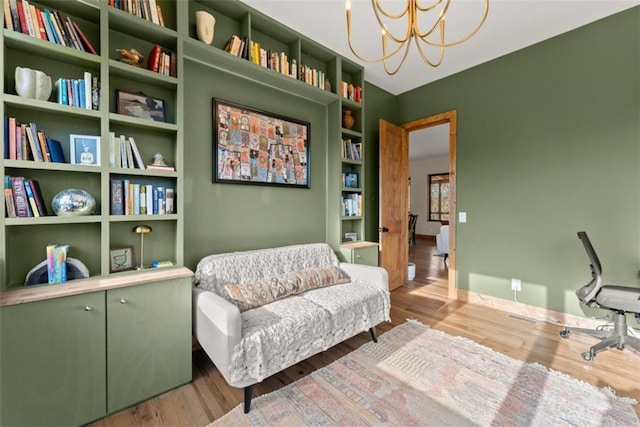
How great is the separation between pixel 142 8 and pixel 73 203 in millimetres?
1367

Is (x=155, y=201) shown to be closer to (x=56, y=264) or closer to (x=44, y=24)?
(x=56, y=264)

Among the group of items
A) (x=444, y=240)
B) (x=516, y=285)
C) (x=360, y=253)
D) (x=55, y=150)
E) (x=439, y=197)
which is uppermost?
(x=439, y=197)

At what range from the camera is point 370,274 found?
8.06 feet

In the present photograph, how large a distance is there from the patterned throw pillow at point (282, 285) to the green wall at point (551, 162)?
196 centimetres

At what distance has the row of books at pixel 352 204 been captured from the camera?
3193 millimetres

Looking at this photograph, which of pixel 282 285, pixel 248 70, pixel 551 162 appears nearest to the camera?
pixel 282 285

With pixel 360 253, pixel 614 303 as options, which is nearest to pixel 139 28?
pixel 360 253

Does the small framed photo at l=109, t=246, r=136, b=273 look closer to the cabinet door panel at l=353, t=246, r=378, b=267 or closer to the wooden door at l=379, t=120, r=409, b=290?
the cabinet door panel at l=353, t=246, r=378, b=267

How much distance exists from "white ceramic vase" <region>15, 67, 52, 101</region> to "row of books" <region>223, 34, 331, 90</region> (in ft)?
4.03

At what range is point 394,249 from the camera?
144 inches

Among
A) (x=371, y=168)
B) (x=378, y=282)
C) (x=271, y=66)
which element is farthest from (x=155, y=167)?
(x=371, y=168)

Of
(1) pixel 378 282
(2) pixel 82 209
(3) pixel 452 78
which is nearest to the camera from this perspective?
(2) pixel 82 209

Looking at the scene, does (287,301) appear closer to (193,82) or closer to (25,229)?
(25,229)

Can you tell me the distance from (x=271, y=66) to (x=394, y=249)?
268 cm
